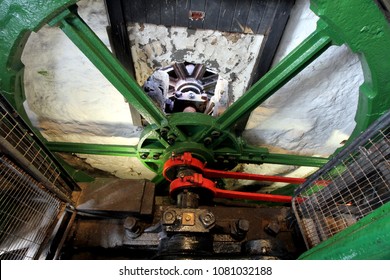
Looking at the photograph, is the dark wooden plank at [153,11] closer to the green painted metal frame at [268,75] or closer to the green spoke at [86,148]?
the green painted metal frame at [268,75]

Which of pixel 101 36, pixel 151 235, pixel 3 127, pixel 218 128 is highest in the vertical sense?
pixel 101 36

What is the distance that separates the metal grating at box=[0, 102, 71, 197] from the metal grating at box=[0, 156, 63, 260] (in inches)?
4.2

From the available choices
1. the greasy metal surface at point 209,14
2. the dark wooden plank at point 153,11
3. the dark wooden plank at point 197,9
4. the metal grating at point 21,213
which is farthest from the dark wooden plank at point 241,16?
the metal grating at point 21,213

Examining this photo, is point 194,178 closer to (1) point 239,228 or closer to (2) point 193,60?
(1) point 239,228

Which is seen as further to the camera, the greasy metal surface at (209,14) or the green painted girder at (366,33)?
the greasy metal surface at (209,14)

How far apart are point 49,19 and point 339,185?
213cm

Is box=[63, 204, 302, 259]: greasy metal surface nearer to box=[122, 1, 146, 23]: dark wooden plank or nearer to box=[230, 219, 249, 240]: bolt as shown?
box=[230, 219, 249, 240]: bolt

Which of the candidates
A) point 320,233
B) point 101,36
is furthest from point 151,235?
point 101,36

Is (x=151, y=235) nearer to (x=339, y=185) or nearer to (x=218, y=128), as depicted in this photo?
(x=218, y=128)

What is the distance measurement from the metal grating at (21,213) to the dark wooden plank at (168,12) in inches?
59.0

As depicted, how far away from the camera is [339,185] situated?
164 cm

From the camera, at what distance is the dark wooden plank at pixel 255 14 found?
1904 millimetres

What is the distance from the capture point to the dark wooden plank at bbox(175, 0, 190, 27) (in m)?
1.93

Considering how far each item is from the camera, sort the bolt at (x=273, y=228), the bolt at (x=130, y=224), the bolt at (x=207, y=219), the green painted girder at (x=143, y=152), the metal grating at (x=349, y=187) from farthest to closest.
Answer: the green painted girder at (x=143, y=152), the bolt at (x=273, y=228), the bolt at (x=130, y=224), the bolt at (x=207, y=219), the metal grating at (x=349, y=187)
